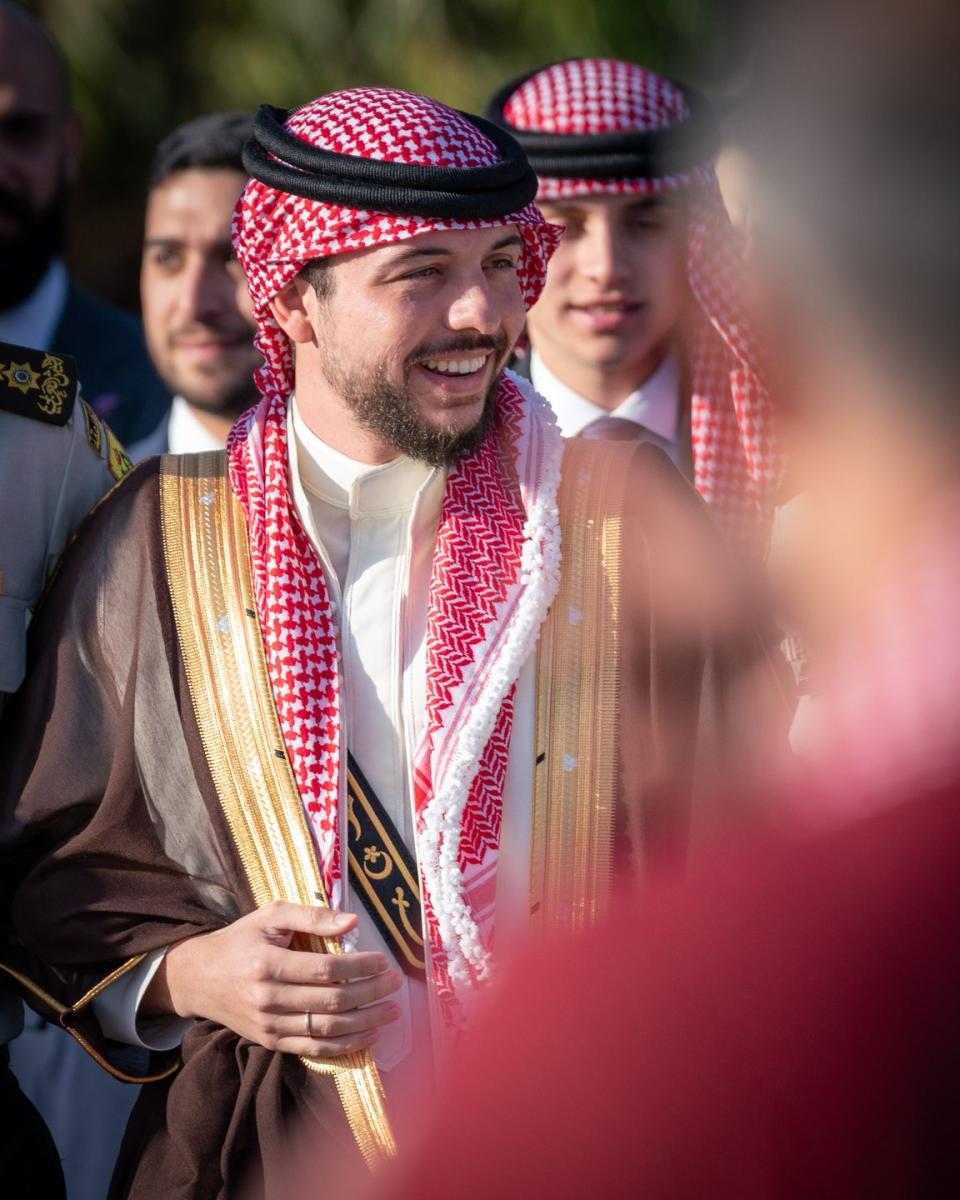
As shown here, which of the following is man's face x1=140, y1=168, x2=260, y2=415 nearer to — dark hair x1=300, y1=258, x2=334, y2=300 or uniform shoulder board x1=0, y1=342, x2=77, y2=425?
uniform shoulder board x1=0, y1=342, x2=77, y2=425

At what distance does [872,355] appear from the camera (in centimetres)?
111

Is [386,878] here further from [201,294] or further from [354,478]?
[201,294]

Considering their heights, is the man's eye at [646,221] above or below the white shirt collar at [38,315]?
below

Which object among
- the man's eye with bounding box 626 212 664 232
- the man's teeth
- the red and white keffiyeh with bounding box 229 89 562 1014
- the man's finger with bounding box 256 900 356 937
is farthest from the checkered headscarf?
the man's eye with bounding box 626 212 664 232

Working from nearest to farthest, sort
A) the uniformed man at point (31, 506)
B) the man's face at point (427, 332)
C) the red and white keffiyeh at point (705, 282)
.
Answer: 1. the man's face at point (427, 332)
2. the uniformed man at point (31, 506)
3. the red and white keffiyeh at point (705, 282)

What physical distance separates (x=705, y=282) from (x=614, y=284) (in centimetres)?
22

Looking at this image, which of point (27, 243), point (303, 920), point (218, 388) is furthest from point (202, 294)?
point (303, 920)

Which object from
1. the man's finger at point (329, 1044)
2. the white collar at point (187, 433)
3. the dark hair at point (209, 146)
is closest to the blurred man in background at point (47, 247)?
the white collar at point (187, 433)

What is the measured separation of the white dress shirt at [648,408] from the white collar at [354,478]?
129 centimetres

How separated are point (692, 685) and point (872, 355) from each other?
65.6 inches

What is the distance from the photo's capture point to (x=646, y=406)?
414cm

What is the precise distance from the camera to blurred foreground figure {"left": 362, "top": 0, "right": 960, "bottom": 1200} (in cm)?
109

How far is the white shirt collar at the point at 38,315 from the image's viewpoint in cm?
509

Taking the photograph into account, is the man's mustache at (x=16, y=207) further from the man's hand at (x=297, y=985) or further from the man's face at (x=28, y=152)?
the man's hand at (x=297, y=985)
